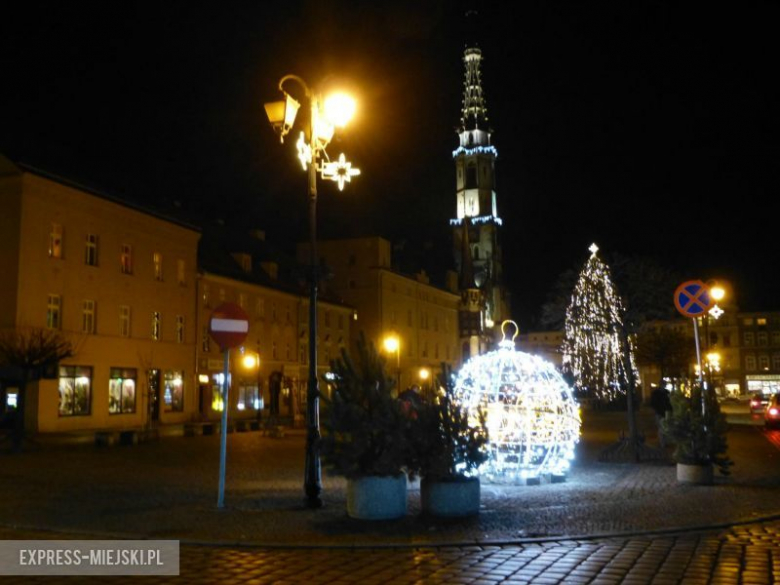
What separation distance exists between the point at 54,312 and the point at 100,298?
268cm

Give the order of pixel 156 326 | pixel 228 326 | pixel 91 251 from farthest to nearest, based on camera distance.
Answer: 1. pixel 156 326
2. pixel 91 251
3. pixel 228 326

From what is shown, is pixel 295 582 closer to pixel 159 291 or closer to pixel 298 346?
pixel 159 291

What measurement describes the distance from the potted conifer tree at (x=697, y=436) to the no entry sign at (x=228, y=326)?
26.7 ft

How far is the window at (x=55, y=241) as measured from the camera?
Result: 3250 centimetres

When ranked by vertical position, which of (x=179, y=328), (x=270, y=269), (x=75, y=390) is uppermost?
(x=270, y=269)

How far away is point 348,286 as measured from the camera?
64.5m

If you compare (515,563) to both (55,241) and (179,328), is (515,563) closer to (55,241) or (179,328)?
(55,241)

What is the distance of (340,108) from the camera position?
13.3 meters

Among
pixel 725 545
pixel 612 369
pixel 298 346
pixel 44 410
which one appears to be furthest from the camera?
pixel 298 346

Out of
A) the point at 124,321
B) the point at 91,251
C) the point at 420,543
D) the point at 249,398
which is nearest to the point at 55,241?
the point at 91,251

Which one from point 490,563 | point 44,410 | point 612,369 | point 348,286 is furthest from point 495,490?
point 348,286

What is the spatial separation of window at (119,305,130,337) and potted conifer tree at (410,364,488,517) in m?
27.8

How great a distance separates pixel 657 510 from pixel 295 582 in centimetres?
640

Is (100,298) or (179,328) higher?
(100,298)
